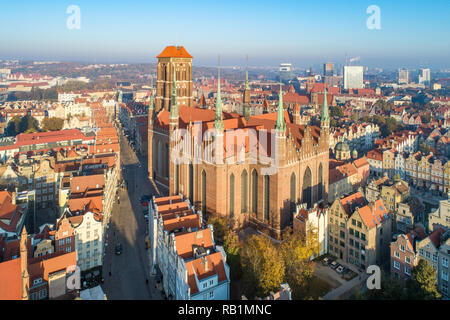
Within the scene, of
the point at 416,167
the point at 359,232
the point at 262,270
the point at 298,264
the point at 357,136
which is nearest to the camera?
the point at 262,270

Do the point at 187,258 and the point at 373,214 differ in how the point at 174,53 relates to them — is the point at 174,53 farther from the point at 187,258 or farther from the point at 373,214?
the point at 187,258

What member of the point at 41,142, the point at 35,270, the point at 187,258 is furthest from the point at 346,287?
the point at 41,142

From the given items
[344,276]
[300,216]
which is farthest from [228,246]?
[344,276]

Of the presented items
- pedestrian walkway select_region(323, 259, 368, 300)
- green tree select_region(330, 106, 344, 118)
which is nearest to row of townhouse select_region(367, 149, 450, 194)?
pedestrian walkway select_region(323, 259, 368, 300)

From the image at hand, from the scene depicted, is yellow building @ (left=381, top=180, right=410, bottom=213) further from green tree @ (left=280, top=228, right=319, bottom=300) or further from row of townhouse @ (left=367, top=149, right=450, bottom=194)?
row of townhouse @ (left=367, top=149, right=450, bottom=194)

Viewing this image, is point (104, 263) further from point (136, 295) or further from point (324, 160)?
point (324, 160)

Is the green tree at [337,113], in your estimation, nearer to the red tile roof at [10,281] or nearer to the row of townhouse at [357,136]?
the row of townhouse at [357,136]

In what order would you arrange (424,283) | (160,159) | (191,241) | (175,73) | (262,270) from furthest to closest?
(160,159)
(175,73)
(191,241)
(262,270)
(424,283)
